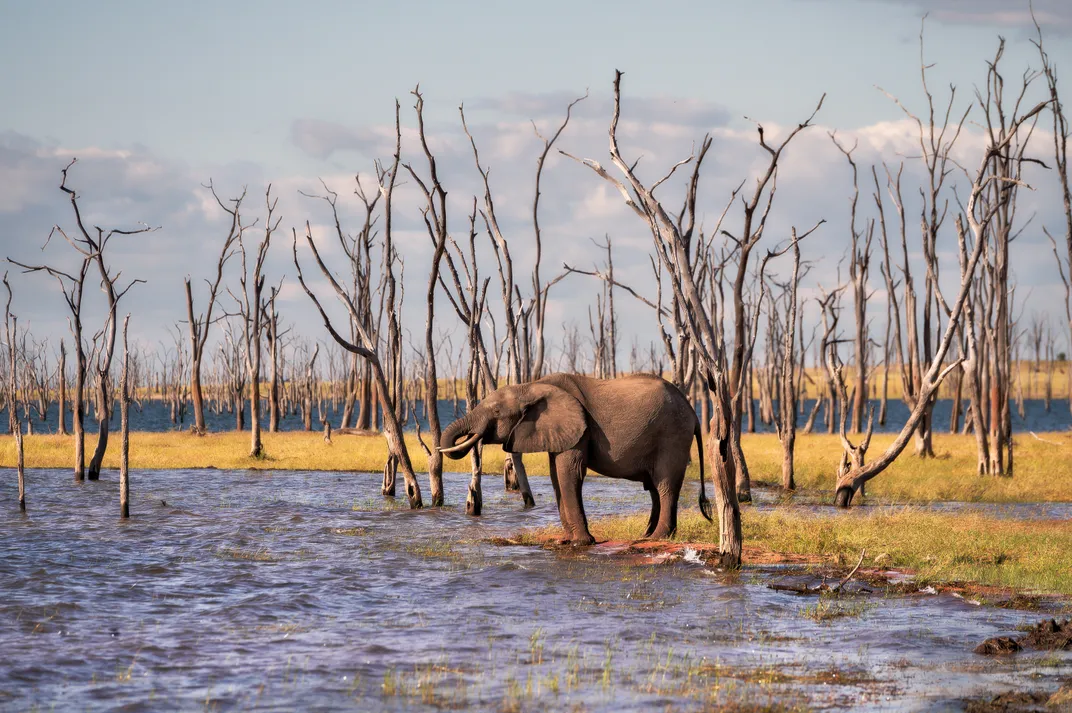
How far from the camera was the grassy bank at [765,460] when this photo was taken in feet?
78.8

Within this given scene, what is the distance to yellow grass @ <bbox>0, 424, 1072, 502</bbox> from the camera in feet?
78.8

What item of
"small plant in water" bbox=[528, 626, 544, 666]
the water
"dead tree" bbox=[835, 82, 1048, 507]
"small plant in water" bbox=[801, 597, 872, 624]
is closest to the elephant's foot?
"dead tree" bbox=[835, 82, 1048, 507]

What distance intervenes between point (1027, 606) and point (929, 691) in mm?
3636

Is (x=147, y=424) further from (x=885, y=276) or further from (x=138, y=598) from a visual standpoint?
(x=138, y=598)

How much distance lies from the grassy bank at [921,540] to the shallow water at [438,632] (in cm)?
140

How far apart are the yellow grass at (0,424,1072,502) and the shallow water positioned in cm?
1166

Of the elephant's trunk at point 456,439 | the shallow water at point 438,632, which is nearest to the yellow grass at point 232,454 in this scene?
the elephant's trunk at point 456,439

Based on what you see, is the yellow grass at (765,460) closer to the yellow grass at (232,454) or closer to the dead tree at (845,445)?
the yellow grass at (232,454)

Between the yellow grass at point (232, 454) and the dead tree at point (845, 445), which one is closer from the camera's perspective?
the dead tree at point (845, 445)

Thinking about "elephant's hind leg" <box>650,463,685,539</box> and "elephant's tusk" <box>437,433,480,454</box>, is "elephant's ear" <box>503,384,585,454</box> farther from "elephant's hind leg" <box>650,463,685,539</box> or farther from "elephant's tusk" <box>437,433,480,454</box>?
"elephant's hind leg" <box>650,463,685,539</box>

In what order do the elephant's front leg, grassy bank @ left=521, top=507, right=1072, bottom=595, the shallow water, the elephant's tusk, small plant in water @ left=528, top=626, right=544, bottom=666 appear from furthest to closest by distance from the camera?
the elephant's tusk → the elephant's front leg → grassy bank @ left=521, top=507, right=1072, bottom=595 → small plant in water @ left=528, top=626, right=544, bottom=666 → the shallow water

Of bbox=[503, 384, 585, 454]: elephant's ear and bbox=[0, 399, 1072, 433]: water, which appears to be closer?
bbox=[503, 384, 585, 454]: elephant's ear

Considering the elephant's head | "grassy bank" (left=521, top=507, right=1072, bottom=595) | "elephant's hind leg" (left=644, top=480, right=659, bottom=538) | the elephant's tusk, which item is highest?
the elephant's head

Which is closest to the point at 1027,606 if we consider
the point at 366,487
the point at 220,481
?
the point at 366,487
